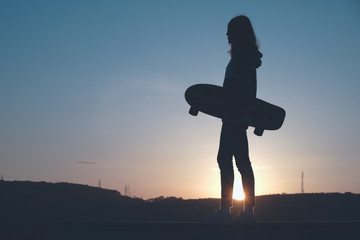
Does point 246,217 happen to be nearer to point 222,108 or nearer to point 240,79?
point 222,108

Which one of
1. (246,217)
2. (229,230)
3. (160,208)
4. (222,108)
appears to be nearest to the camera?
(229,230)

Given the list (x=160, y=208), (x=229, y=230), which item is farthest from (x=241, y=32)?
(x=160, y=208)

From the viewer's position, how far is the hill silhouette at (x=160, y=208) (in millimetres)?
9062

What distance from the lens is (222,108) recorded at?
6262mm

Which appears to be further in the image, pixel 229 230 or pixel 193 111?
pixel 193 111

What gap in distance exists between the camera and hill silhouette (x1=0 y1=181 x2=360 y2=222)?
9.06 m

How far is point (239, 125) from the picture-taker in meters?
5.94

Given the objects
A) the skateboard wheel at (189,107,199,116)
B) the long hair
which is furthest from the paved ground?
the long hair

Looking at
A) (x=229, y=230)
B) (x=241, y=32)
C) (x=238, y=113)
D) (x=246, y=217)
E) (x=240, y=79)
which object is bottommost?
(x=229, y=230)

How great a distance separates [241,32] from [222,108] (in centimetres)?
108

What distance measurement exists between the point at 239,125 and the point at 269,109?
35.0 inches

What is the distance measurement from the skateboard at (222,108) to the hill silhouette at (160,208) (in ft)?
8.11

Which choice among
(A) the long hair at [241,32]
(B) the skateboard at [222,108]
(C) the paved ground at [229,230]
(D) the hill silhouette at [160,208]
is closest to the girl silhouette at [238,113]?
(A) the long hair at [241,32]

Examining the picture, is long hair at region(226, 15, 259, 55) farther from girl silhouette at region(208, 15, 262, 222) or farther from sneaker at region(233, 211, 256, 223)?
sneaker at region(233, 211, 256, 223)
